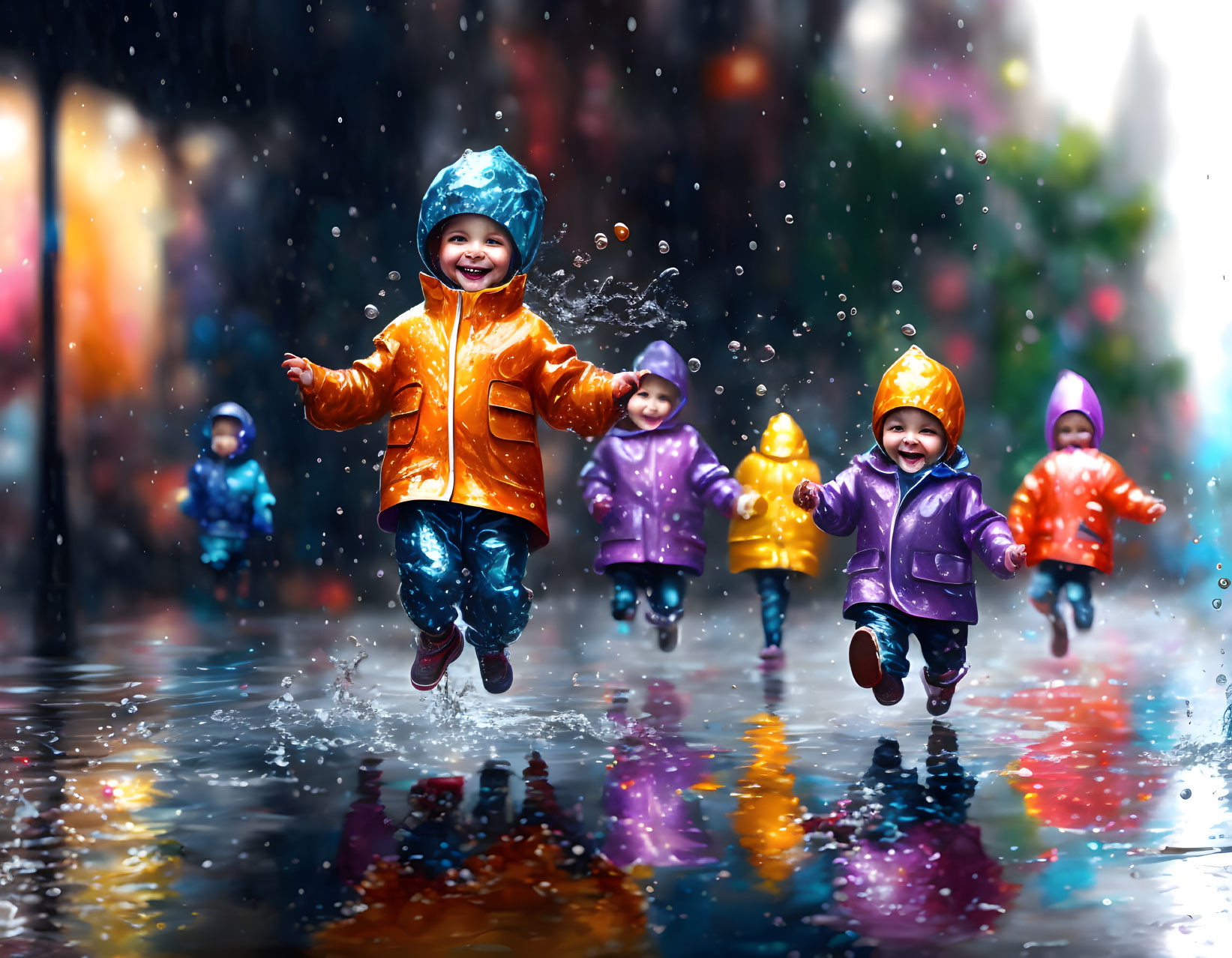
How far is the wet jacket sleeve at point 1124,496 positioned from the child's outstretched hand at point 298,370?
474 cm

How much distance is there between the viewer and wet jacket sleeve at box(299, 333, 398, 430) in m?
5.72

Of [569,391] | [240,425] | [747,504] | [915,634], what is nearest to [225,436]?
[240,425]

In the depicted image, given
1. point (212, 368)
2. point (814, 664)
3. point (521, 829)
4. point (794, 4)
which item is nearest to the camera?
point (521, 829)

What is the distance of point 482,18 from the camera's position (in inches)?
565

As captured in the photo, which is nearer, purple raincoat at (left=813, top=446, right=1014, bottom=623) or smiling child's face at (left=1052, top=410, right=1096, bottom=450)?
purple raincoat at (left=813, top=446, right=1014, bottom=623)

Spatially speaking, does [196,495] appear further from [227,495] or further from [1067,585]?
[1067,585]

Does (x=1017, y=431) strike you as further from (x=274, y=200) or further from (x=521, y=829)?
(x=521, y=829)

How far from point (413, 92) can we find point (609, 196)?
6.24 ft

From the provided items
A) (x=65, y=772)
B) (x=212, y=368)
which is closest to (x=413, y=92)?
(x=212, y=368)

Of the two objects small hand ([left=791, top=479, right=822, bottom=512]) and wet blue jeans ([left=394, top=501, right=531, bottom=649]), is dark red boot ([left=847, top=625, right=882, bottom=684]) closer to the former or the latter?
small hand ([left=791, top=479, right=822, bottom=512])

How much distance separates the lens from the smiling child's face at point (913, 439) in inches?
238

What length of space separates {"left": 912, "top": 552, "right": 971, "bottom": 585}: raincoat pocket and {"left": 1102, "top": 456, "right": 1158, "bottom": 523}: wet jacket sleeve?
2.98 m

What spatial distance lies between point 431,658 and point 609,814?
1.66 metres

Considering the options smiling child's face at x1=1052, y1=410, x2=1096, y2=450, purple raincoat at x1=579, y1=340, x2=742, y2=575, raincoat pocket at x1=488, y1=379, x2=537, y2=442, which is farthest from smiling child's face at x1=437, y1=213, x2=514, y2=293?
smiling child's face at x1=1052, y1=410, x2=1096, y2=450
